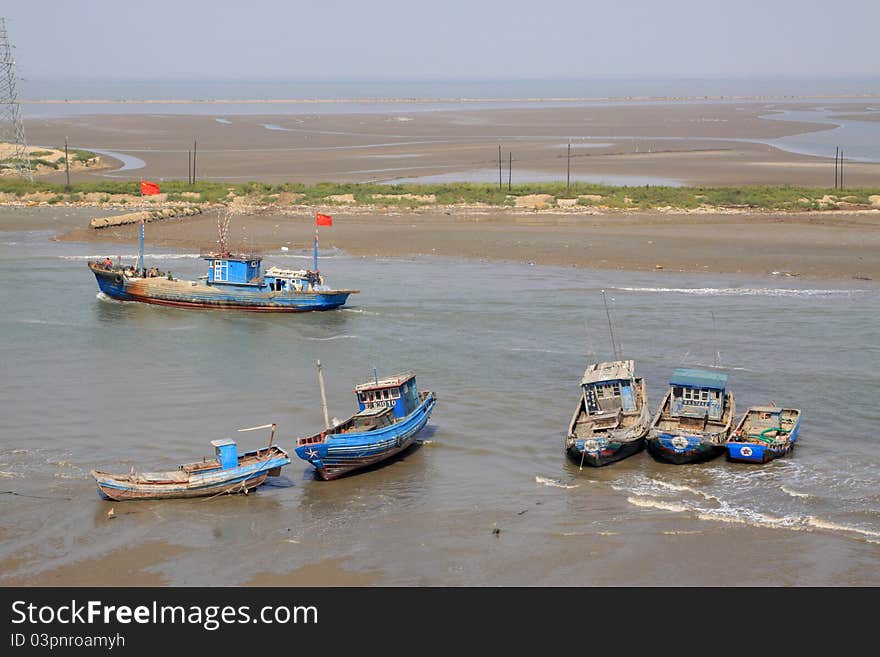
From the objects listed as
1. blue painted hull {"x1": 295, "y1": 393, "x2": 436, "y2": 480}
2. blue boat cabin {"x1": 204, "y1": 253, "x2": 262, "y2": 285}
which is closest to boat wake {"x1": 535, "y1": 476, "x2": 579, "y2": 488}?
blue painted hull {"x1": 295, "y1": 393, "x2": 436, "y2": 480}

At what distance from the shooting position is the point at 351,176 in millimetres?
92688

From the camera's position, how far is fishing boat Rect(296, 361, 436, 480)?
28.6 meters

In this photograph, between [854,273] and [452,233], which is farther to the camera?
[452,233]

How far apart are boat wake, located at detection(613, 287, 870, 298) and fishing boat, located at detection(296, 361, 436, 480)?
20.1 m

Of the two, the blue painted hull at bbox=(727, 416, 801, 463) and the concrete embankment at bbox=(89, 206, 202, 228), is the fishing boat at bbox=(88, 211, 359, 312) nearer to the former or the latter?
the concrete embankment at bbox=(89, 206, 202, 228)

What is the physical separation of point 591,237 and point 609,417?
111ft

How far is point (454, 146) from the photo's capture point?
395 feet

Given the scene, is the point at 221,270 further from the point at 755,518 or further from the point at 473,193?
the point at 473,193

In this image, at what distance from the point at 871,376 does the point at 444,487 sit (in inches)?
633

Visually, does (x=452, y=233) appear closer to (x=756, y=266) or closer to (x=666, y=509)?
(x=756, y=266)

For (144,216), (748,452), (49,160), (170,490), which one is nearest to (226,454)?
(170,490)
